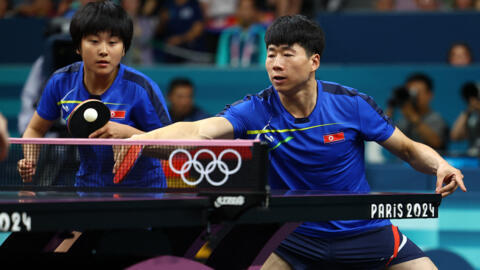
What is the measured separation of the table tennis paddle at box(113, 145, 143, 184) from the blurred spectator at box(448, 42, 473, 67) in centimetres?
617

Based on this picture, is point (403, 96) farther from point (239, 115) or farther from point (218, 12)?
point (239, 115)

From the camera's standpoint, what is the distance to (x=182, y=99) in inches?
285

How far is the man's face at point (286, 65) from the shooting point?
3213 millimetres

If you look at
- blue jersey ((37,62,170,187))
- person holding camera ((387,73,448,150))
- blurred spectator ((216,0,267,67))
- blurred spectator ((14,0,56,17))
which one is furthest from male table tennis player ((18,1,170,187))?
blurred spectator ((14,0,56,17))

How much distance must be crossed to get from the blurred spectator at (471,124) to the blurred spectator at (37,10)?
18.4ft

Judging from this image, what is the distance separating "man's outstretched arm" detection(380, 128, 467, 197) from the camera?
314 centimetres

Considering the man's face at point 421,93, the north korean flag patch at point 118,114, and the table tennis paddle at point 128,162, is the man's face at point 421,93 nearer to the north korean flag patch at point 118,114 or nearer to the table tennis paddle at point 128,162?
the north korean flag patch at point 118,114

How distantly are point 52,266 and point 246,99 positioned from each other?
119 cm

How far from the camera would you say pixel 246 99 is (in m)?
3.39

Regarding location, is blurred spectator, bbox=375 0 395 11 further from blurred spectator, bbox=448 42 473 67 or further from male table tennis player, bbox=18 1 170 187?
male table tennis player, bbox=18 1 170 187

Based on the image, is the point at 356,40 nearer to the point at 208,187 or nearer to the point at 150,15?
the point at 150,15

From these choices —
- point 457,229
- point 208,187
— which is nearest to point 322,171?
point 208,187


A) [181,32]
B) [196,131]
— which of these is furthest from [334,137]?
[181,32]

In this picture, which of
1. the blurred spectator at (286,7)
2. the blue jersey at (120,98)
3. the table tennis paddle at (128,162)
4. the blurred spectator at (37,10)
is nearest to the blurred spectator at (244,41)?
the blurred spectator at (286,7)
